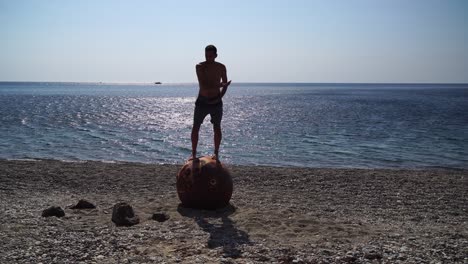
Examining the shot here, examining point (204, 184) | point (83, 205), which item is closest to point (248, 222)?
point (204, 184)

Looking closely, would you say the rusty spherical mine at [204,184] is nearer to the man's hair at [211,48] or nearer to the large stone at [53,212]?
the man's hair at [211,48]

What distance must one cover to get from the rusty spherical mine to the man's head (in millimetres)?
2055

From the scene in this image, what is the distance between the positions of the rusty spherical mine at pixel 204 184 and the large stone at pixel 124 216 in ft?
4.05

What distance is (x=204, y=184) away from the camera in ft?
29.1

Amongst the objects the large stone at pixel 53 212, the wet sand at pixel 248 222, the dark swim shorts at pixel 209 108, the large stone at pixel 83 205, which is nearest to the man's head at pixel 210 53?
the dark swim shorts at pixel 209 108

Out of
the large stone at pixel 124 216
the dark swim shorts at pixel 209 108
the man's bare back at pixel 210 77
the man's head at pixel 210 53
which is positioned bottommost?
the large stone at pixel 124 216

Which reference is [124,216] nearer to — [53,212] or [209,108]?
[53,212]

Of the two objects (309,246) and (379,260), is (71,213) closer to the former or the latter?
(309,246)

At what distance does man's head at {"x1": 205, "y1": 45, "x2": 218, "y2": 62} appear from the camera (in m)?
8.98

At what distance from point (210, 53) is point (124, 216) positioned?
11.7 feet

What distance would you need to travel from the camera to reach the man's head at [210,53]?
29.5 ft

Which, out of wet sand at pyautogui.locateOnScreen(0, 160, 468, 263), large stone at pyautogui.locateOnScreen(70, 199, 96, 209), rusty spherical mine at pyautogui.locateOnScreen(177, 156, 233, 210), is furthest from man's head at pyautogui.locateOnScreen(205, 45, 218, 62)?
large stone at pyautogui.locateOnScreen(70, 199, 96, 209)

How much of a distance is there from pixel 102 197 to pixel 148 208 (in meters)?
2.41

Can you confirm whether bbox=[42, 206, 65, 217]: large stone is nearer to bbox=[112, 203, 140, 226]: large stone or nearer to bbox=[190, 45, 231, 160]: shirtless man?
bbox=[112, 203, 140, 226]: large stone
